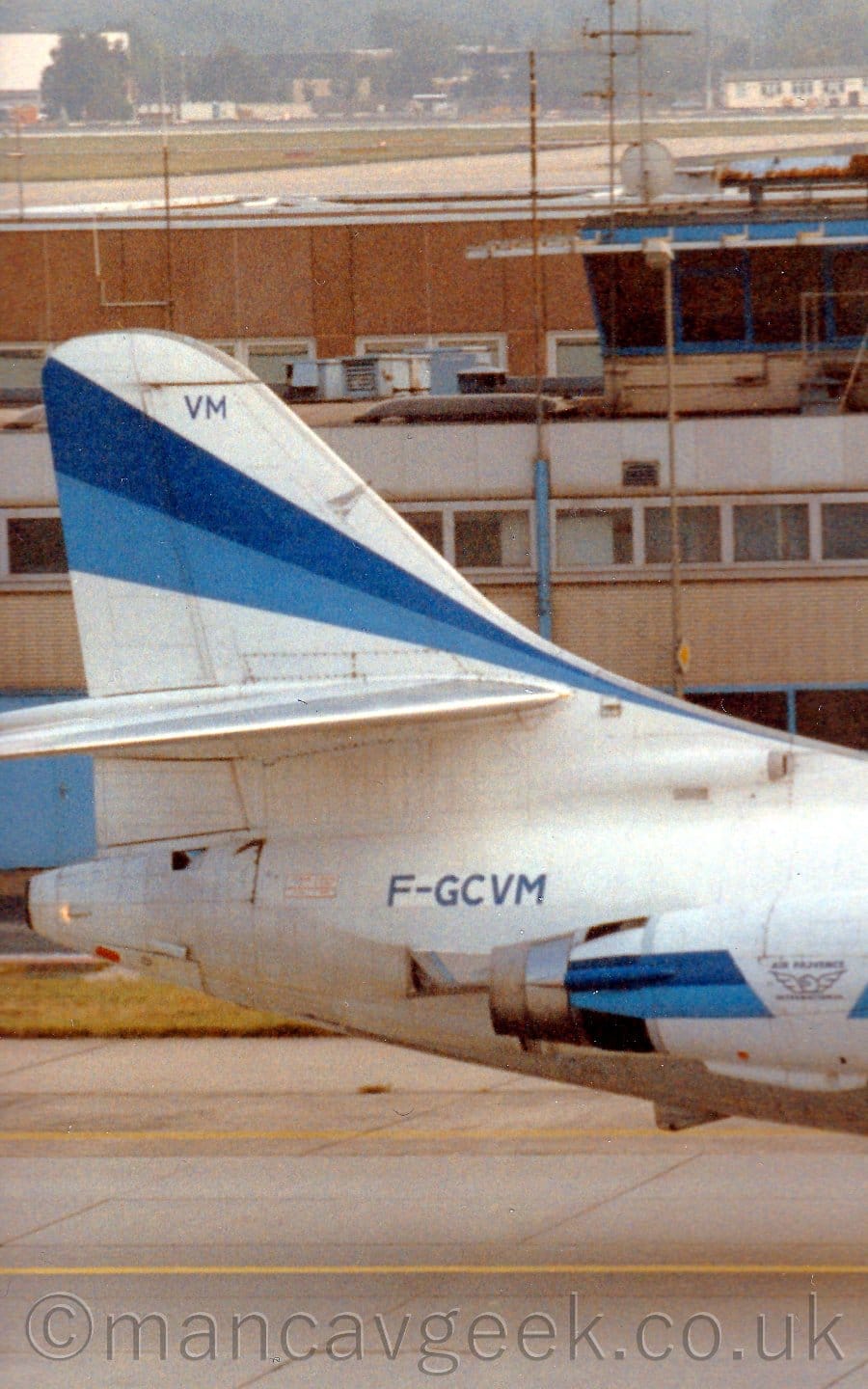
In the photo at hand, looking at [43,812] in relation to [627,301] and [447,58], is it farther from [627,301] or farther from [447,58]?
[447,58]

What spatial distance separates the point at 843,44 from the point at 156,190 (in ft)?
59.8

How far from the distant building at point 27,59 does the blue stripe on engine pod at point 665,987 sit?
10.3 m

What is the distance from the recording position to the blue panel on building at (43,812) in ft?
84.4

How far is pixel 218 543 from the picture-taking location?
11273 millimetres

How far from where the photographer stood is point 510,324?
4034 centimetres

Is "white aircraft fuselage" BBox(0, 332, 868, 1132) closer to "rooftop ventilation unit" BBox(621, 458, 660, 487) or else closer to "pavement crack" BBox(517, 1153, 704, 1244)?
"pavement crack" BBox(517, 1153, 704, 1244)

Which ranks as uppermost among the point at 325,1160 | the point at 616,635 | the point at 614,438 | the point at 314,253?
Result: the point at 314,253

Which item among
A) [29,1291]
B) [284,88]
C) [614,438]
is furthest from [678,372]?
[29,1291]

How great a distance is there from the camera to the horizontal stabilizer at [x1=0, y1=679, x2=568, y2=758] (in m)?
9.73

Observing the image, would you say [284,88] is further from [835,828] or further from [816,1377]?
[816,1377]

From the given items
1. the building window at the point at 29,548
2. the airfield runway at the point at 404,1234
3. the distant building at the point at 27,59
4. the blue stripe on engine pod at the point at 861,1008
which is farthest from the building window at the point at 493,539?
the blue stripe on engine pod at the point at 861,1008

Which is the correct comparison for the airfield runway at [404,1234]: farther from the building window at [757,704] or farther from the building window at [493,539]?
the building window at [493,539]

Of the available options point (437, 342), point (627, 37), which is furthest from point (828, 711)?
point (437, 342)

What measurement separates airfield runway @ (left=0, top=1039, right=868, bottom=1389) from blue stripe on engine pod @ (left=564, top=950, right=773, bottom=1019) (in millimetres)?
1682
